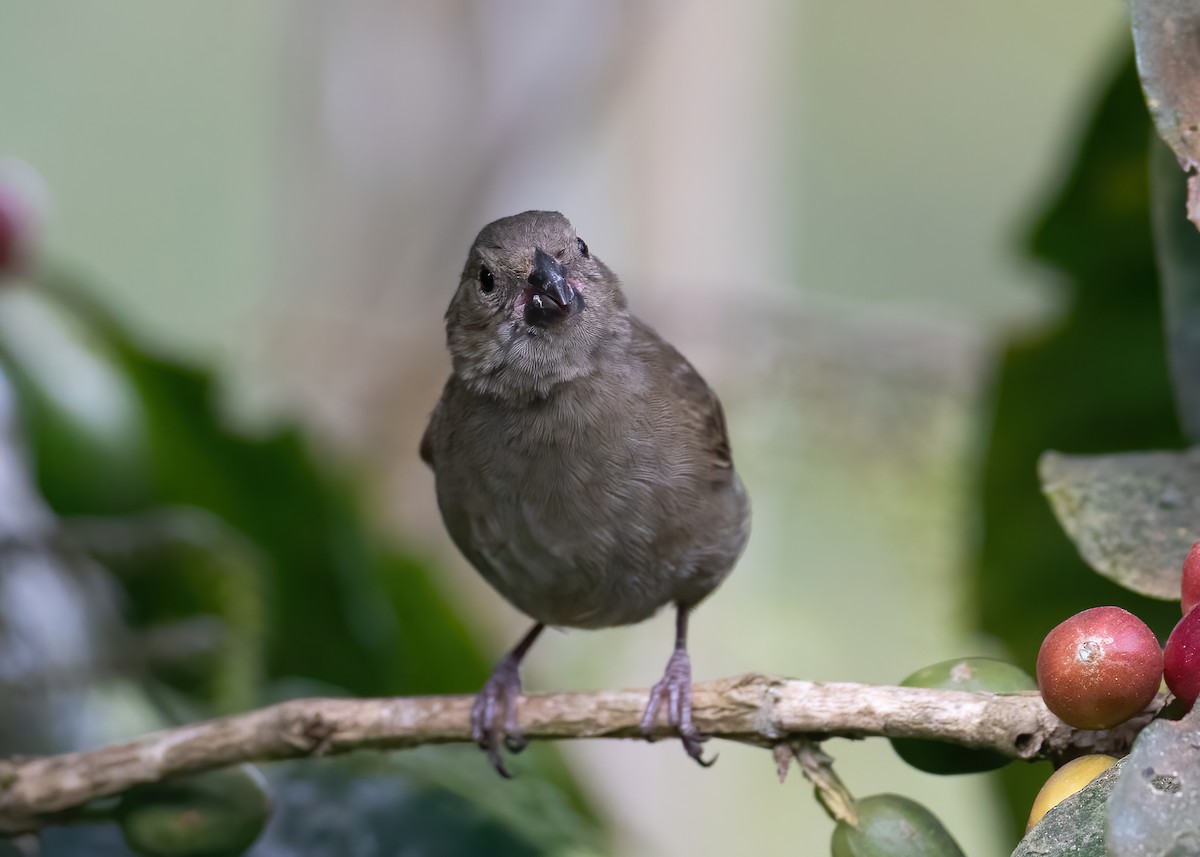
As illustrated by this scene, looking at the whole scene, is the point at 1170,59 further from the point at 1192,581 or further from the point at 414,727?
the point at 414,727

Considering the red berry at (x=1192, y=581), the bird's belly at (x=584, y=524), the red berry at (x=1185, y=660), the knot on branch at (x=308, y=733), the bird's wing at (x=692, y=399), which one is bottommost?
the knot on branch at (x=308, y=733)

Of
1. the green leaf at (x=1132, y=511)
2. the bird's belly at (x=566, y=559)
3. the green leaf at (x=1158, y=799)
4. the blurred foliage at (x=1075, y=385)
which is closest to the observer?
the green leaf at (x=1158, y=799)

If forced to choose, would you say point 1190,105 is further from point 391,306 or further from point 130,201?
point 130,201

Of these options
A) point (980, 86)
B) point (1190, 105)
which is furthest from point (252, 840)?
point (980, 86)

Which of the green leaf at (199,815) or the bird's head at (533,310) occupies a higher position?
the bird's head at (533,310)

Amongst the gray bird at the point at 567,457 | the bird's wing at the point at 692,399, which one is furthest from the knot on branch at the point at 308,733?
the bird's wing at the point at 692,399

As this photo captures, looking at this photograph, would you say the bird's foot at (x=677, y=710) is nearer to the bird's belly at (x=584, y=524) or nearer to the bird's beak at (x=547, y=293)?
the bird's belly at (x=584, y=524)

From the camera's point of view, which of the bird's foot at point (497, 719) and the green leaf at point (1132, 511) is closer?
the green leaf at point (1132, 511)

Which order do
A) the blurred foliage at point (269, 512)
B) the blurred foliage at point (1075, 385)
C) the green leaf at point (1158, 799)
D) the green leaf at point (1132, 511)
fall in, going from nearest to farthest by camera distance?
the green leaf at point (1158, 799), the green leaf at point (1132, 511), the blurred foliage at point (1075, 385), the blurred foliage at point (269, 512)
